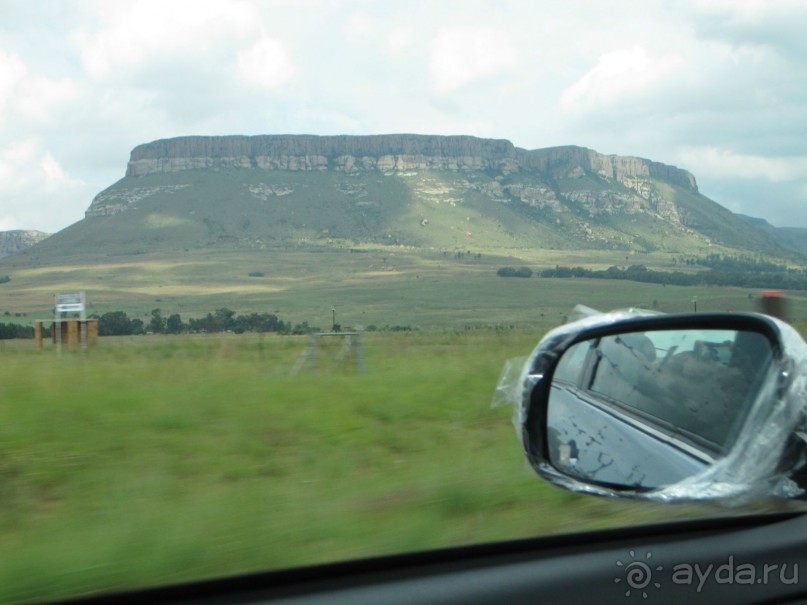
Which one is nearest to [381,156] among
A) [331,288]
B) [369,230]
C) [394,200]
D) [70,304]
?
[394,200]

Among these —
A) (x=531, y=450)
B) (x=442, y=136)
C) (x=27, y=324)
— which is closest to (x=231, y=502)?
(x=531, y=450)

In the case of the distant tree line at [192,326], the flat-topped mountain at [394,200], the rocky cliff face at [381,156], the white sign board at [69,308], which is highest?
the rocky cliff face at [381,156]

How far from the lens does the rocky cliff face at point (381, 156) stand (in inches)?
4316

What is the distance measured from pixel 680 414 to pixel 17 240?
8524cm

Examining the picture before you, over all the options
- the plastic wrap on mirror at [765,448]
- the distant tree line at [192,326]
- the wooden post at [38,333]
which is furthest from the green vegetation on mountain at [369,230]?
the plastic wrap on mirror at [765,448]

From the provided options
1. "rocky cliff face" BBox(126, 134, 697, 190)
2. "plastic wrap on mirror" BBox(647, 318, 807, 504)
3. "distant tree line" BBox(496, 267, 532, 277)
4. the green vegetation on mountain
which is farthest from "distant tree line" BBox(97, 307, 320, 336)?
"rocky cliff face" BBox(126, 134, 697, 190)

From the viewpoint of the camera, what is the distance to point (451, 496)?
3898 millimetres

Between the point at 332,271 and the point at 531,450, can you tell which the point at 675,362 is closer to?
the point at 531,450

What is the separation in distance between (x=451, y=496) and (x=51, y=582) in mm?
1850

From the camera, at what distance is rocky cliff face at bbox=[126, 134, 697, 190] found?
360 feet

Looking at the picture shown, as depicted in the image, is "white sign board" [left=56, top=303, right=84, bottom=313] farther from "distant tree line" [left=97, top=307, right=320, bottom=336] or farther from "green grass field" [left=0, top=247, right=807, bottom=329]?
"green grass field" [left=0, top=247, right=807, bottom=329]

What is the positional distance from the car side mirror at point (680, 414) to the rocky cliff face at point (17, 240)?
78.7m

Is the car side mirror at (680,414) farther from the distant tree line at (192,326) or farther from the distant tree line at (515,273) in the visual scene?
the distant tree line at (515,273)

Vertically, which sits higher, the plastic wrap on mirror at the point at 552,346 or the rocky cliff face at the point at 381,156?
the rocky cliff face at the point at 381,156
